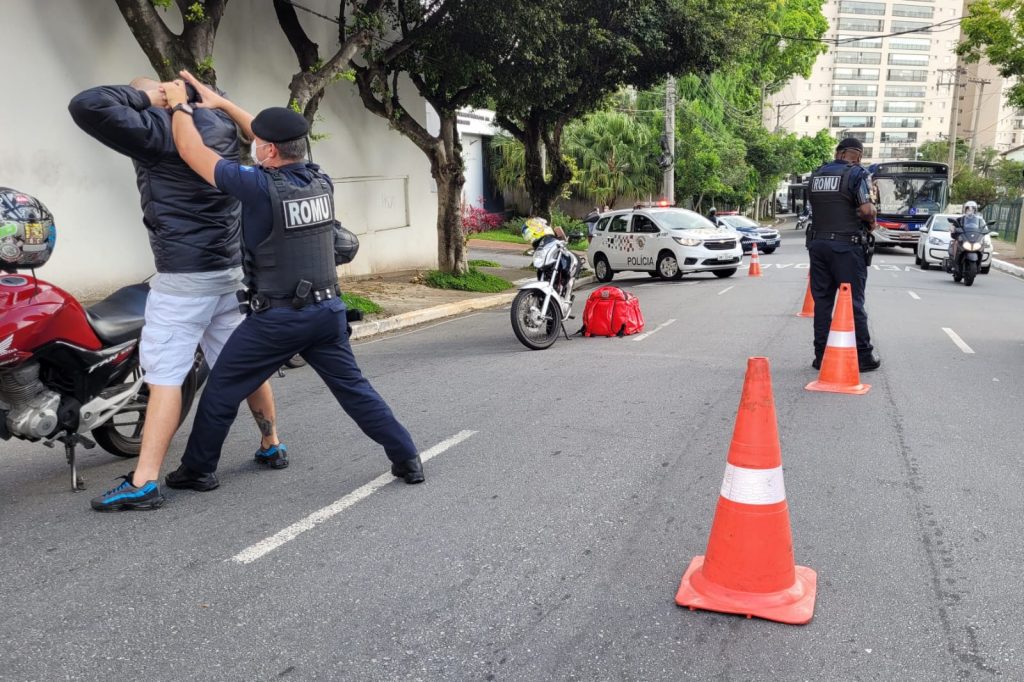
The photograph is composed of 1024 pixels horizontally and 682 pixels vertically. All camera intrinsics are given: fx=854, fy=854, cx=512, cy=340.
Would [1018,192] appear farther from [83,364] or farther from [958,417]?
[83,364]

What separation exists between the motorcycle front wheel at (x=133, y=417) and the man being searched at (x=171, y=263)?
0.44 meters

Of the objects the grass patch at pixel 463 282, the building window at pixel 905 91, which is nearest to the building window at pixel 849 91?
the building window at pixel 905 91

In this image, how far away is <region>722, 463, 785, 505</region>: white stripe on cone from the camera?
337cm

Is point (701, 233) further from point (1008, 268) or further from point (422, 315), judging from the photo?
point (1008, 268)

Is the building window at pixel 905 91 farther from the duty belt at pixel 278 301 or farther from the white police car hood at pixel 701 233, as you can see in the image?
the duty belt at pixel 278 301

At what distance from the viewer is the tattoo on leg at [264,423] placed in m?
4.97

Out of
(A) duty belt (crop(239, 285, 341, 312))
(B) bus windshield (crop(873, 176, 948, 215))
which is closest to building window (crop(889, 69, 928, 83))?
(B) bus windshield (crop(873, 176, 948, 215))

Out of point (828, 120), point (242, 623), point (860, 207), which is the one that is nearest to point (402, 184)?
point (860, 207)

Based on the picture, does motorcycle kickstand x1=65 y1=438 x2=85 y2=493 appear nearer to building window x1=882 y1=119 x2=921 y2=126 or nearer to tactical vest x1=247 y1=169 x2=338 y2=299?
tactical vest x1=247 y1=169 x2=338 y2=299

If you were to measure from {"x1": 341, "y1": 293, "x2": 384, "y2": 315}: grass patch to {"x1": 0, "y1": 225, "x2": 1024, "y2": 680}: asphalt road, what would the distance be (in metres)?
5.06

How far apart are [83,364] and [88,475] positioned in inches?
34.1

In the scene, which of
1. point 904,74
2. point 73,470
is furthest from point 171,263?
point 904,74

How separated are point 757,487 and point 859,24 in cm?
14901

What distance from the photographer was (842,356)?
23.5 feet
